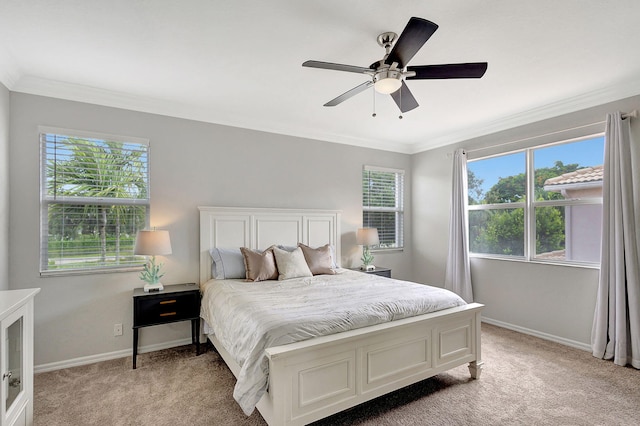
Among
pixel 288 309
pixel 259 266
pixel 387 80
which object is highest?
pixel 387 80

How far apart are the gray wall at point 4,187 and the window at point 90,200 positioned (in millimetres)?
233

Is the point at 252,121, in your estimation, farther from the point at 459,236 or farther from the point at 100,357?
the point at 459,236

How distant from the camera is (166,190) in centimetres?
349

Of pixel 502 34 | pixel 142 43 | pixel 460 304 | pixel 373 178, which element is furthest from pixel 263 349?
pixel 373 178

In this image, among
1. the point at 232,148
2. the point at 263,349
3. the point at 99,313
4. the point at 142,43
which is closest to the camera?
the point at 263,349

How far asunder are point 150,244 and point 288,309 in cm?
166

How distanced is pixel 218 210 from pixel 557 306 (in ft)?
13.2

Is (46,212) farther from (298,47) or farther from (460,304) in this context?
(460,304)

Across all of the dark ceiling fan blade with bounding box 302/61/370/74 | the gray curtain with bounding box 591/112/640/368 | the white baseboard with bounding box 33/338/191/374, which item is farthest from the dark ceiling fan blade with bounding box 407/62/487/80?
the white baseboard with bounding box 33/338/191/374

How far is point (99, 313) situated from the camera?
3.14 m

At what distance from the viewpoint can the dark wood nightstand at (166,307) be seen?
295 cm

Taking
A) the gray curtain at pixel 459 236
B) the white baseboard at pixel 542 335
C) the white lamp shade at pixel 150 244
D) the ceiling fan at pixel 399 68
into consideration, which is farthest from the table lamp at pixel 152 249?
the white baseboard at pixel 542 335

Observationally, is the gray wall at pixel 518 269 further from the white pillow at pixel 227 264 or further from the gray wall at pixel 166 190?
the white pillow at pixel 227 264

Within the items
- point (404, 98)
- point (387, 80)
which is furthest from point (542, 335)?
point (387, 80)
